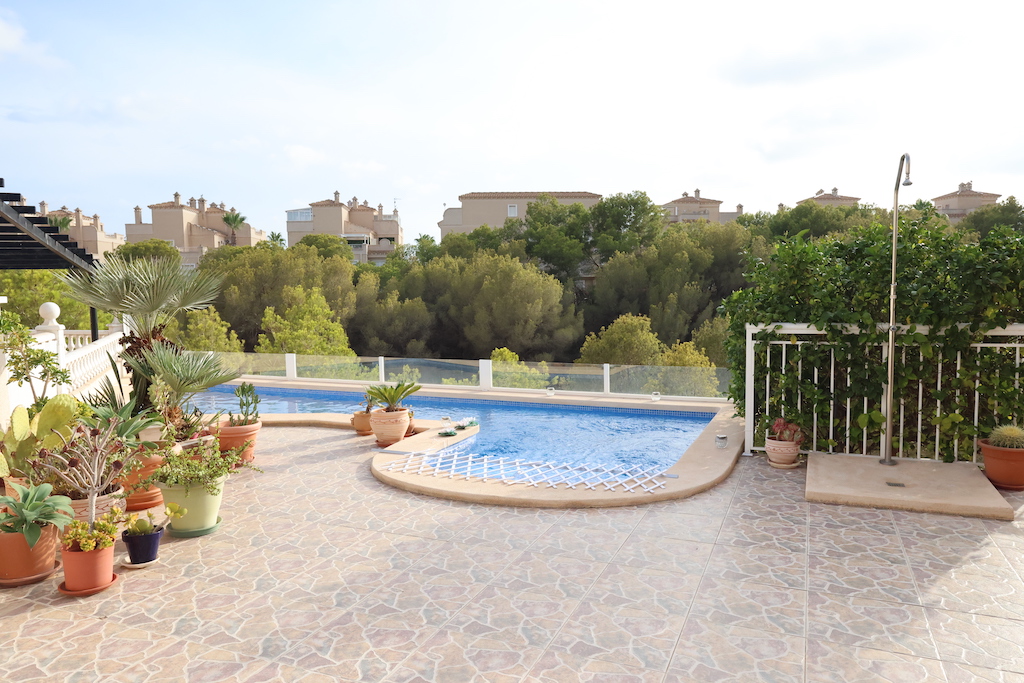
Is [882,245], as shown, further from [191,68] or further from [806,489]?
[191,68]

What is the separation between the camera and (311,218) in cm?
5856

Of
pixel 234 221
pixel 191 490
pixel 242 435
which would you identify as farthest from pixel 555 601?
pixel 234 221

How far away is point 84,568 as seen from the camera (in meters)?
4.00

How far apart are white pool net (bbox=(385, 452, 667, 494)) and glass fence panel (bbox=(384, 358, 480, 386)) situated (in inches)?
219

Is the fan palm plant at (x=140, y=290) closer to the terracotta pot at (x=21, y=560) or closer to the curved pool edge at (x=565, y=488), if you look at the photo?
the curved pool edge at (x=565, y=488)

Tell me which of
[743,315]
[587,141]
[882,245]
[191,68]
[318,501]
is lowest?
[318,501]

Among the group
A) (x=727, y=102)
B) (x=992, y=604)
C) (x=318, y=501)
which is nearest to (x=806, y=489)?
(x=992, y=604)

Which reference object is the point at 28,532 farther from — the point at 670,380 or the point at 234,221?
the point at 234,221

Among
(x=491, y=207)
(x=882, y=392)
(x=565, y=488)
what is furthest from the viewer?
(x=491, y=207)

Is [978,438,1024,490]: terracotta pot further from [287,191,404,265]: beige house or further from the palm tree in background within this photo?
the palm tree in background

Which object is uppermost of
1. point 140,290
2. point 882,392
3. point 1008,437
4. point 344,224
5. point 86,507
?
point 344,224

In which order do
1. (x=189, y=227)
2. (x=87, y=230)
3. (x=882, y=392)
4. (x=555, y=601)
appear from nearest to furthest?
(x=555, y=601) → (x=882, y=392) → (x=87, y=230) → (x=189, y=227)

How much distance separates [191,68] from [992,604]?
16797mm

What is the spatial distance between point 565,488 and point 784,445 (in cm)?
223
